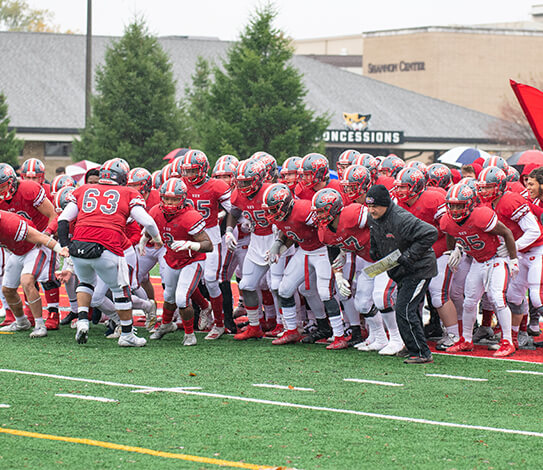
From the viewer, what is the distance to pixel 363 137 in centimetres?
3875

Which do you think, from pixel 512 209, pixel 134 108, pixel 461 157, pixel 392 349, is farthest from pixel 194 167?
pixel 134 108

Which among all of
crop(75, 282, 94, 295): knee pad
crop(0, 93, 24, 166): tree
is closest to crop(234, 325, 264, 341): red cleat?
crop(75, 282, 94, 295): knee pad

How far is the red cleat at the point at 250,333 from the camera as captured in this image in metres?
10.3

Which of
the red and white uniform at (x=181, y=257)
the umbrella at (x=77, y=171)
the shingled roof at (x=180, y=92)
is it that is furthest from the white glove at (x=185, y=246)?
the shingled roof at (x=180, y=92)

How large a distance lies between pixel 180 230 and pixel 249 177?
0.91m

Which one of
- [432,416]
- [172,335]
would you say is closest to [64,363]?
[172,335]

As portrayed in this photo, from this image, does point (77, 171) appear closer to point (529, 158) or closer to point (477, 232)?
point (529, 158)

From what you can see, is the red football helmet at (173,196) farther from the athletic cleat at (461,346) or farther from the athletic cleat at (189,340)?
the athletic cleat at (461,346)

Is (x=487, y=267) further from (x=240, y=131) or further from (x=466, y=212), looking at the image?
(x=240, y=131)

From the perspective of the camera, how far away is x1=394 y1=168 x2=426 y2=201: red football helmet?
9.84 m

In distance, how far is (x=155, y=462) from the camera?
212 inches

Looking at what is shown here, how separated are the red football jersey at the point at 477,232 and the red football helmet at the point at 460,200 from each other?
0.08 meters

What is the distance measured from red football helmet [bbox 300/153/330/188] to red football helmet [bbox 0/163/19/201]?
3056mm

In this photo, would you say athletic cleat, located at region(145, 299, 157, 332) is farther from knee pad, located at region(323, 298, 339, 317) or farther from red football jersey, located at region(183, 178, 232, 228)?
knee pad, located at region(323, 298, 339, 317)
